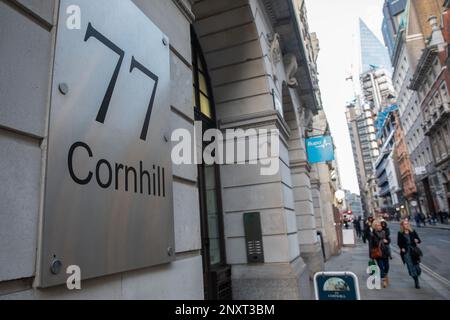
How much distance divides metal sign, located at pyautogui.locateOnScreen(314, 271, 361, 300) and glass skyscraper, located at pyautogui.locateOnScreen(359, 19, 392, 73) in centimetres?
18907

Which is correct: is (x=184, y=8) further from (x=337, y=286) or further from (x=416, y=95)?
(x=416, y=95)

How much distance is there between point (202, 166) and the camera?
624 cm

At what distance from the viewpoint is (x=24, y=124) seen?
1.57 m

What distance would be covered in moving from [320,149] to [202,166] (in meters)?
7.21

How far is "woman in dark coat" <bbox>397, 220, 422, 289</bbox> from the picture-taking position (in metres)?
8.80

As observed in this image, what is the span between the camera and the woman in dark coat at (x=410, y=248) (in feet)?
28.9

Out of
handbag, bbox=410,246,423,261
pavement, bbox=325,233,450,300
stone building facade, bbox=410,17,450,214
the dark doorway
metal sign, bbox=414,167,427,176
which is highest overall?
stone building facade, bbox=410,17,450,214

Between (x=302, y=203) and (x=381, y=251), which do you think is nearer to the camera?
(x=381, y=251)

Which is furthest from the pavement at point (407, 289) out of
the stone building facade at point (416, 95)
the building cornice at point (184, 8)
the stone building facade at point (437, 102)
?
the stone building facade at point (416, 95)

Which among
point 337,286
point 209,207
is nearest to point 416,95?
point 209,207

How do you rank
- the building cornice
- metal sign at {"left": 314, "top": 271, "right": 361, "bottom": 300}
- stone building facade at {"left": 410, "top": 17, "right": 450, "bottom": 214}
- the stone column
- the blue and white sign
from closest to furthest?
the building cornice
metal sign at {"left": 314, "top": 271, "right": 361, "bottom": 300}
the stone column
the blue and white sign
stone building facade at {"left": 410, "top": 17, "right": 450, "bottom": 214}

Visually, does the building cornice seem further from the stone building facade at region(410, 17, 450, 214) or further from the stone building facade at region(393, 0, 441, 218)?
the stone building facade at region(393, 0, 441, 218)

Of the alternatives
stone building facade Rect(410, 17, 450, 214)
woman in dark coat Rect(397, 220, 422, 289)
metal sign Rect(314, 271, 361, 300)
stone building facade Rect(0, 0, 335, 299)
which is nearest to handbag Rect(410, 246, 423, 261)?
woman in dark coat Rect(397, 220, 422, 289)
